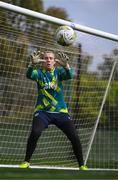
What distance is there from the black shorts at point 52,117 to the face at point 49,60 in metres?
0.60

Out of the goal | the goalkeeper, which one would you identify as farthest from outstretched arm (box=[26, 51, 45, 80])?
the goal

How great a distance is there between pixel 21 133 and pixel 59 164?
866 millimetres

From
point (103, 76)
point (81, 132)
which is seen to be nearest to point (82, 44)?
point (103, 76)

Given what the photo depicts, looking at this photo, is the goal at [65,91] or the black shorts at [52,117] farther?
the goal at [65,91]

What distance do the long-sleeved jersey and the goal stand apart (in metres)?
1.25

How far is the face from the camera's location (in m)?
8.05

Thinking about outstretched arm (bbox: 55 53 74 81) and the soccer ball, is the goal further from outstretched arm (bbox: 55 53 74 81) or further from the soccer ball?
outstretched arm (bbox: 55 53 74 81)

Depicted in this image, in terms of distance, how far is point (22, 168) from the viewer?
7.73 meters

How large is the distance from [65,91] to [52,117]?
2390 mm

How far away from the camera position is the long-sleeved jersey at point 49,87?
26.4 feet

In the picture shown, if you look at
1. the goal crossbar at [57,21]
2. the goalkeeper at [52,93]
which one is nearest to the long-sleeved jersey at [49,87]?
the goalkeeper at [52,93]

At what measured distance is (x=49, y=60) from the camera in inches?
318

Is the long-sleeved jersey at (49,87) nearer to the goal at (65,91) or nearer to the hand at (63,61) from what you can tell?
the hand at (63,61)

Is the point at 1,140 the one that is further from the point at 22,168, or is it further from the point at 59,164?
the point at 22,168
